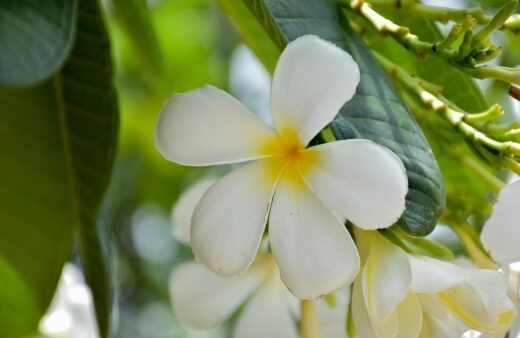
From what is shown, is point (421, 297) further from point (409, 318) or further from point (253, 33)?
point (253, 33)

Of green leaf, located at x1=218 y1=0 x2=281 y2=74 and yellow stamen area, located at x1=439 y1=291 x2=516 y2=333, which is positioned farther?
green leaf, located at x1=218 y1=0 x2=281 y2=74

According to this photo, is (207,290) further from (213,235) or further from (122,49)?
(122,49)

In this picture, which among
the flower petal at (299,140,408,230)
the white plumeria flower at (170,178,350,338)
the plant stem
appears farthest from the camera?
the white plumeria flower at (170,178,350,338)

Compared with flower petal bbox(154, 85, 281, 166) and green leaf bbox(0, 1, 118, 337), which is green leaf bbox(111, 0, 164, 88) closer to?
green leaf bbox(0, 1, 118, 337)

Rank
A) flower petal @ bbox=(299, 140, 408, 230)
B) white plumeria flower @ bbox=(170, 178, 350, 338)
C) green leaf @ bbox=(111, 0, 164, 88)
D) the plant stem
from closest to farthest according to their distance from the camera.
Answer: flower petal @ bbox=(299, 140, 408, 230) → the plant stem → white plumeria flower @ bbox=(170, 178, 350, 338) → green leaf @ bbox=(111, 0, 164, 88)

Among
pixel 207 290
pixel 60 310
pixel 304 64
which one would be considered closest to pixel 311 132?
pixel 304 64

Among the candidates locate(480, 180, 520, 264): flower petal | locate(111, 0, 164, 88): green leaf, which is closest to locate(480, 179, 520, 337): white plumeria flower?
locate(480, 180, 520, 264): flower petal

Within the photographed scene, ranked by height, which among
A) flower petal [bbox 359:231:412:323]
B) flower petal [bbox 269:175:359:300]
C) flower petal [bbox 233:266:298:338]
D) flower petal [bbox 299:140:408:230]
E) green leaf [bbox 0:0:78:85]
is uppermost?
green leaf [bbox 0:0:78:85]

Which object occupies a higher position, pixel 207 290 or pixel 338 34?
pixel 338 34
